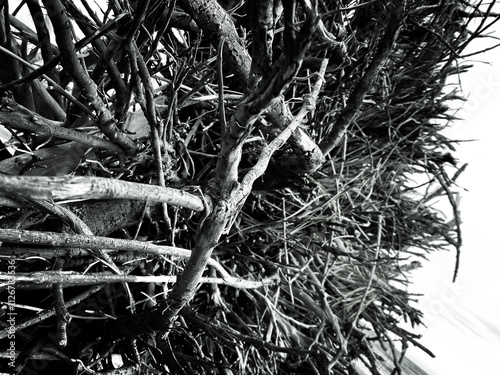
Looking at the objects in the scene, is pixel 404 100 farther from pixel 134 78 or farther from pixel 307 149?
pixel 134 78

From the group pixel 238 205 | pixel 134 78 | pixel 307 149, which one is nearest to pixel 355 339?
pixel 307 149

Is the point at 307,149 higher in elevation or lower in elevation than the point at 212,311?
higher

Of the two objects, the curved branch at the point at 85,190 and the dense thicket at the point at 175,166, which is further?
the dense thicket at the point at 175,166

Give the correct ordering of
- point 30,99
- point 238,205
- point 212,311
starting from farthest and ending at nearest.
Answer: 1. point 212,311
2. point 30,99
3. point 238,205

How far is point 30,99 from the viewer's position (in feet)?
1.51

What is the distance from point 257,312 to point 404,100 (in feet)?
1.96

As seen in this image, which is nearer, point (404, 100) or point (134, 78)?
point (134, 78)

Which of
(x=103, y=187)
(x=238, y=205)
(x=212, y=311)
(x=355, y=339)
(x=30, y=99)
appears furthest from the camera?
(x=355, y=339)

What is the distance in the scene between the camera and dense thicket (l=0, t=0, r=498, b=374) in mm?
325

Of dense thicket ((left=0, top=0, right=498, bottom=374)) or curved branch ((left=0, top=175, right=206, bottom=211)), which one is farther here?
dense thicket ((left=0, top=0, right=498, bottom=374))

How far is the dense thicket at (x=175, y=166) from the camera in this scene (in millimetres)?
325

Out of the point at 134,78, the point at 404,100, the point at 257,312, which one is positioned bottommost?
the point at 257,312

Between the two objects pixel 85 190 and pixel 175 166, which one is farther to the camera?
pixel 175 166

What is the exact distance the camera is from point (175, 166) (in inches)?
20.6
